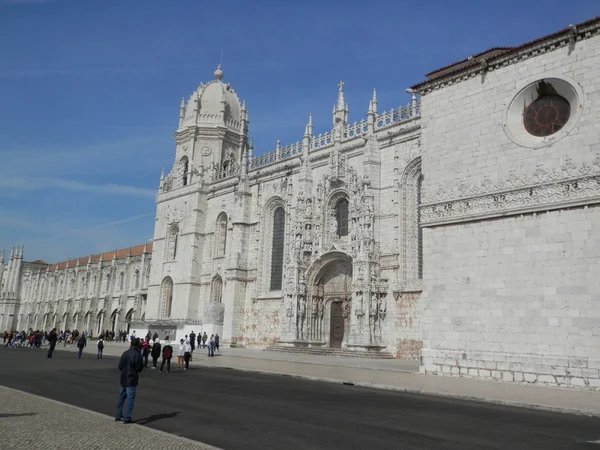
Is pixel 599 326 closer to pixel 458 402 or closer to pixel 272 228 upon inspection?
pixel 458 402

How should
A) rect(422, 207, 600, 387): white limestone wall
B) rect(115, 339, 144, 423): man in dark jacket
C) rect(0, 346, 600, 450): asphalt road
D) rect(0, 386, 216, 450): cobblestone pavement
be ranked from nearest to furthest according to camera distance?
rect(0, 386, 216, 450): cobblestone pavement, rect(0, 346, 600, 450): asphalt road, rect(115, 339, 144, 423): man in dark jacket, rect(422, 207, 600, 387): white limestone wall

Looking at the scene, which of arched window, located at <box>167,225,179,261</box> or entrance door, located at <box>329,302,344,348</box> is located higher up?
arched window, located at <box>167,225,179,261</box>

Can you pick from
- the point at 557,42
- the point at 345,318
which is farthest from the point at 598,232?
the point at 345,318

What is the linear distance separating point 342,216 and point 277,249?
22.1 feet

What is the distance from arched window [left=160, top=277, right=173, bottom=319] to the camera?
44.7 metres

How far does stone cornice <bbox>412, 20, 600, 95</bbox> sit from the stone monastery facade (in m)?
0.05

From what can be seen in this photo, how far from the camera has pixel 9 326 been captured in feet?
277

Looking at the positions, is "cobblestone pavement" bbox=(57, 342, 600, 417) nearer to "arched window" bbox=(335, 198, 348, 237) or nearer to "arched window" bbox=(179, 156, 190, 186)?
"arched window" bbox=(335, 198, 348, 237)

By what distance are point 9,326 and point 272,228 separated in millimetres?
65861

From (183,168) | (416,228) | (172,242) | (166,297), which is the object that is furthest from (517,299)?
(183,168)

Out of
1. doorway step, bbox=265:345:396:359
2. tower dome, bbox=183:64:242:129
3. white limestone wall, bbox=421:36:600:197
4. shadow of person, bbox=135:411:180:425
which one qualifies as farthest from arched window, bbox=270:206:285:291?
shadow of person, bbox=135:411:180:425

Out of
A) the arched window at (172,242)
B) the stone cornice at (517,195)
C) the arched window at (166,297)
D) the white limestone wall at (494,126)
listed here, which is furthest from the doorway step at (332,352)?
the arched window at (172,242)

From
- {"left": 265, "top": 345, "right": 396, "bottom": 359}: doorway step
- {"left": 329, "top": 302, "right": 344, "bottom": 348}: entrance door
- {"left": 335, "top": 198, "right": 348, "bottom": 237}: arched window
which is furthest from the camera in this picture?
{"left": 335, "top": 198, "right": 348, "bottom": 237}: arched window

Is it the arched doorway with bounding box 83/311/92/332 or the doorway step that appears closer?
the doorway step
